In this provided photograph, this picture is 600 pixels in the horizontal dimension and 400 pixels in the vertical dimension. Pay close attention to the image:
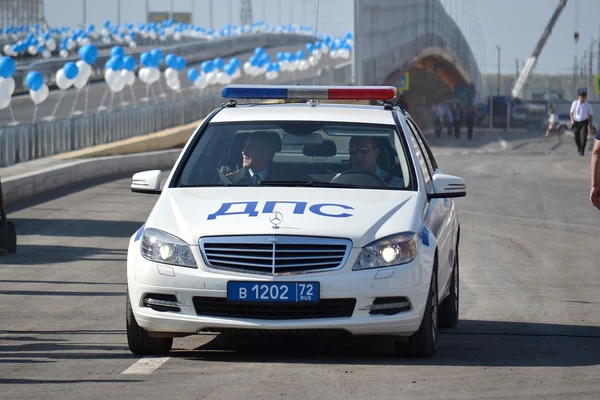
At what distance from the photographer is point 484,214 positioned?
20078mm

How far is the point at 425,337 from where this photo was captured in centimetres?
773

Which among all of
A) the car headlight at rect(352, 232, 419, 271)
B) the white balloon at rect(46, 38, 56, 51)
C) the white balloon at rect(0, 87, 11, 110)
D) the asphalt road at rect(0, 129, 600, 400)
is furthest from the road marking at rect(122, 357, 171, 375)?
the white balloon at rect(46, 38, 56, 51)

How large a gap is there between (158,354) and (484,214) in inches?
498

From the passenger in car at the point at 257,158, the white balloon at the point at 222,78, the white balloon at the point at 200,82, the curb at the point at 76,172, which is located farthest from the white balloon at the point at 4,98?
the white balloon at the point at 222,78

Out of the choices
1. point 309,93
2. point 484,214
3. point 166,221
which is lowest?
point 484,214

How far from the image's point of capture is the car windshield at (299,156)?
332 inches

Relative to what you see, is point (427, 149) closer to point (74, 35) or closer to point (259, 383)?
point (259, 383)

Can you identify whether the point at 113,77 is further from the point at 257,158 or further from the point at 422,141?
the point at 257,158

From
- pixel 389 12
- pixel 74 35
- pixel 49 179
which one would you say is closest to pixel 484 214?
pixel 49 179

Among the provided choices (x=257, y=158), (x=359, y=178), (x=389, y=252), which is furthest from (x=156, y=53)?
(x=389, y=252)

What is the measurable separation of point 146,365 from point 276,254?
36.6 inches

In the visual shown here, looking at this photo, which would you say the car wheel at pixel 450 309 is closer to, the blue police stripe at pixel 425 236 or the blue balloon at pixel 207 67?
the blue police stripe at pixel 425 236

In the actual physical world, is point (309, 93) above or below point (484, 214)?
above

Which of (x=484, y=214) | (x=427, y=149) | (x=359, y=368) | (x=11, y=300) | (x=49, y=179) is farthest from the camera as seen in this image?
(x=49, y=179)
